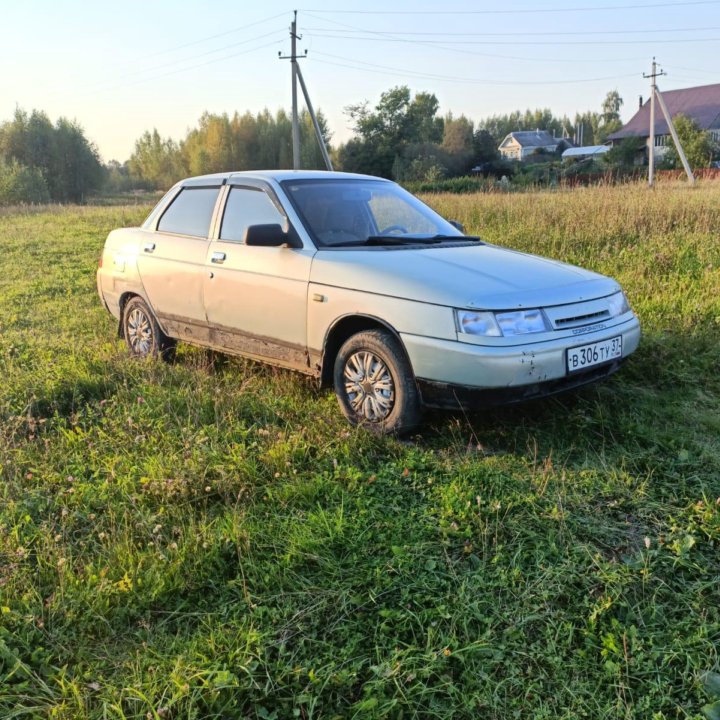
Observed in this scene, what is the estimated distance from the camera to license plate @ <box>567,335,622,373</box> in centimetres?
359

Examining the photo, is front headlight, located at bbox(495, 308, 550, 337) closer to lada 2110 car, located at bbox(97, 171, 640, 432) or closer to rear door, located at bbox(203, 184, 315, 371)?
lada 2110 car, located at bbox(97, 171, 640, 432)

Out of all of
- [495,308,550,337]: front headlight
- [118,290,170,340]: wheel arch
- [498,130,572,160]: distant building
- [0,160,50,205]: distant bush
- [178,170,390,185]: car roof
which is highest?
[498,130,572,160]: distant building

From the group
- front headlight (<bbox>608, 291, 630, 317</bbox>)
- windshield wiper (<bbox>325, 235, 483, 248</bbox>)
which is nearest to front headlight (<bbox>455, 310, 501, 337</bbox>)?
front headlight (<bbox>608, 291, 630, 317</bbox>)

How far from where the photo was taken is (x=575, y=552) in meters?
2.73

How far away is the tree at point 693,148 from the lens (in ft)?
131

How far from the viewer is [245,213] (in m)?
4.75

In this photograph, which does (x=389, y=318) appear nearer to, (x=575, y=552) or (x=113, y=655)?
(x=575, y=552)

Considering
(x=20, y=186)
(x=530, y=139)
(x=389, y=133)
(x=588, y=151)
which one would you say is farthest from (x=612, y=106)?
(x=20, y=186)

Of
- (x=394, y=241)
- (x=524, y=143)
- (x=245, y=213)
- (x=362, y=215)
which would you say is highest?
(x=524, y=143)

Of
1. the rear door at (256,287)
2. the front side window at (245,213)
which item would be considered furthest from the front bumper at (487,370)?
the front side window at (245,213)

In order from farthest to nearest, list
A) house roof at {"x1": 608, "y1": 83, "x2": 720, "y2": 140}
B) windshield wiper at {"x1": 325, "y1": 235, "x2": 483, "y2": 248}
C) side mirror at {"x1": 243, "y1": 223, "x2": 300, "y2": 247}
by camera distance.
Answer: house roof at {"x1": 608, "y1": 83, "x2": 720, "y2": 140} → windshield wiper at {"x1": 325, "y1": 235, "x2": 483, "y2": 248} → side mirror at {"x1": 243, "y1": 223, "x2": 300, "y2": 247}

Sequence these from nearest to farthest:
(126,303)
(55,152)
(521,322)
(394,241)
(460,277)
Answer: (521,322) < (460,277) < (394,241) < (126,303) < (55,152)

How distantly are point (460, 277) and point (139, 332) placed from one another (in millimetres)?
3366

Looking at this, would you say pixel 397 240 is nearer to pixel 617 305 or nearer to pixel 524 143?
pixel 617 305
